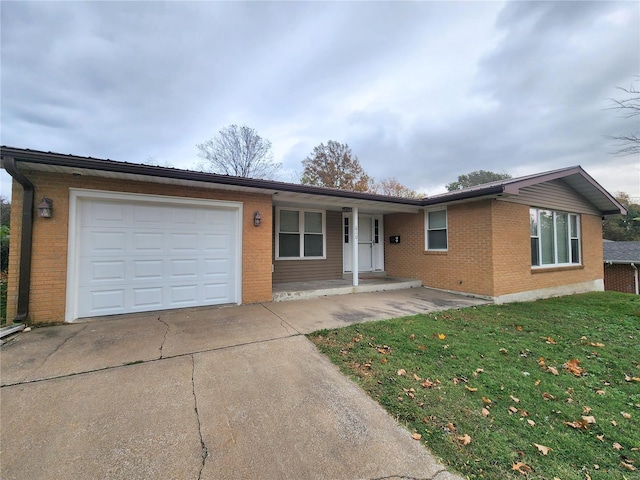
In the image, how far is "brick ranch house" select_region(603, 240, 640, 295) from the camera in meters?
15.0

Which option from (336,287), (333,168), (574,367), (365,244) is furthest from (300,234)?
(333,168)

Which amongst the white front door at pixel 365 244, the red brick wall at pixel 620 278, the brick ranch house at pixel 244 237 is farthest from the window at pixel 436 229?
the red brick wall at pixel 620 278

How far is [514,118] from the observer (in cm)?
1236

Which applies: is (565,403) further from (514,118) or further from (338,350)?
(514,118)

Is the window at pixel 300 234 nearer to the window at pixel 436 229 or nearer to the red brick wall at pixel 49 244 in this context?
the window at pixel 436 229

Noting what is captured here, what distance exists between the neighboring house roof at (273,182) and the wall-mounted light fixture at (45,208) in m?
0.56

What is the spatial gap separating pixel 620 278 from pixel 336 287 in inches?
776

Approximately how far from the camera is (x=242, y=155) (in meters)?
21.1

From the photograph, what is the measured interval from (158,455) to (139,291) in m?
4.35

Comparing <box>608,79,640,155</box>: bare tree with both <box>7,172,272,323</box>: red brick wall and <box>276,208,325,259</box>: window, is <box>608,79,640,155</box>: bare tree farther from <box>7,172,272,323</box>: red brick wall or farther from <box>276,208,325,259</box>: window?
<box>7,172,272,323</box>: red brick wall

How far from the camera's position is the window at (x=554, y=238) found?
824 centimetres

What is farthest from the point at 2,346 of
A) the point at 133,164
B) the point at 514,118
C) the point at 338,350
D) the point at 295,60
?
the point at 514,118

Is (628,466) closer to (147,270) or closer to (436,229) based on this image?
(147,270)

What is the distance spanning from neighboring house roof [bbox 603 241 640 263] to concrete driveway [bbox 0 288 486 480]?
2136 cm
